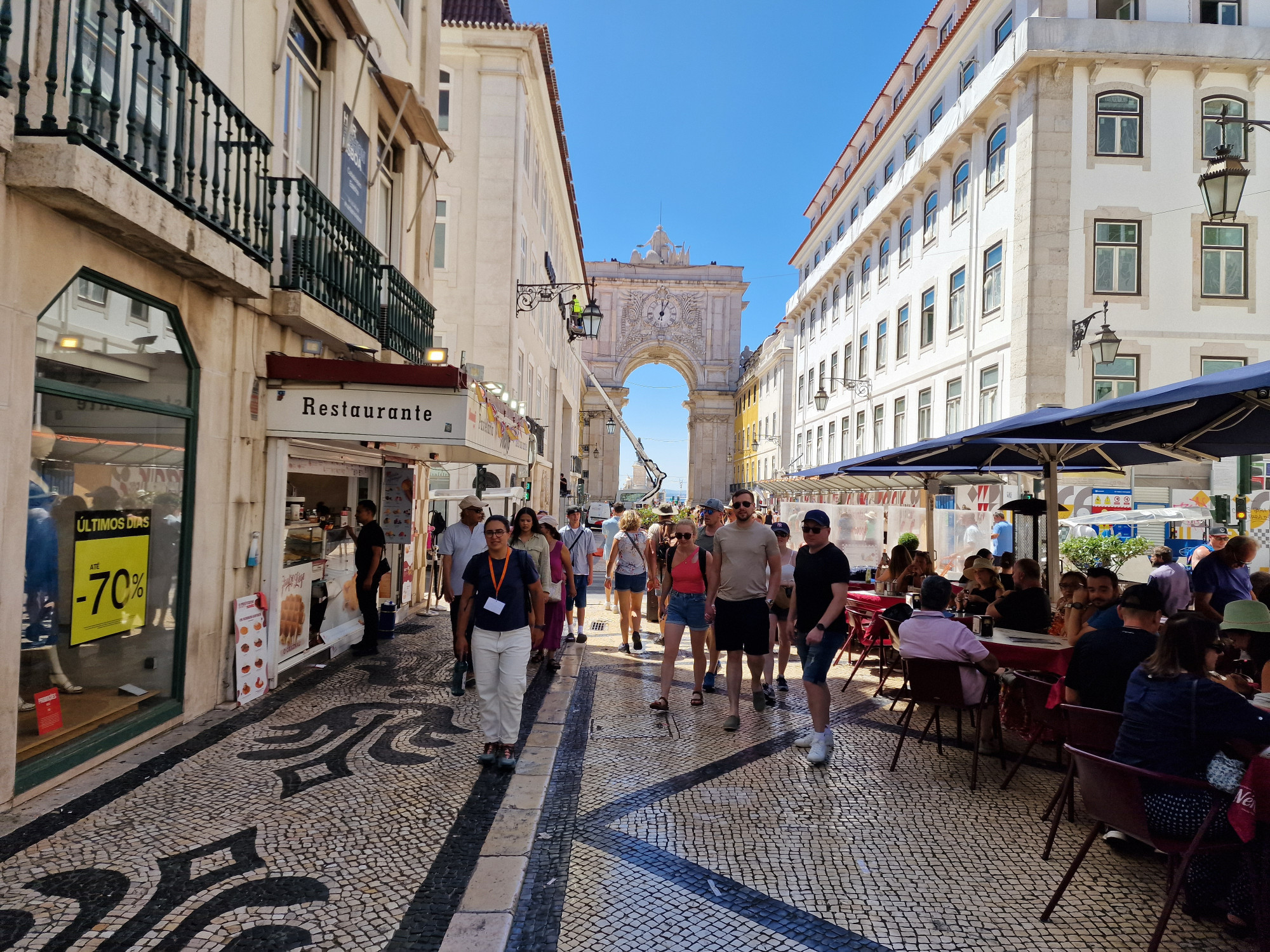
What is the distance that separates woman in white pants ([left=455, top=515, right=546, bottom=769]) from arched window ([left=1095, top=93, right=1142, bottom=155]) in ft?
61.3

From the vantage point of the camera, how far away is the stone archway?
6328 centimetres

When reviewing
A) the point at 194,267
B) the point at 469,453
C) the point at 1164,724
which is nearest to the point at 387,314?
the point at 469,453

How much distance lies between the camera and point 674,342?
214 ft

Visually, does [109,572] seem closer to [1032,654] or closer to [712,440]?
[1032,654]

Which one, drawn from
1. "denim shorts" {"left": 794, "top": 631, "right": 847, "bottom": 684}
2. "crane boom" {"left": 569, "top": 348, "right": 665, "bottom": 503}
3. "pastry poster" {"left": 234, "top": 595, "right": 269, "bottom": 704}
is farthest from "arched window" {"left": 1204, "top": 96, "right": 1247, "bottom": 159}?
"crane boom" {"left": 569, "top": 348, "right": 665, "bottom": 503}

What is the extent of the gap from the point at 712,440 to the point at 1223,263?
49.6 metres

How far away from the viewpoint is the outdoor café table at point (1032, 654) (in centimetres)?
569

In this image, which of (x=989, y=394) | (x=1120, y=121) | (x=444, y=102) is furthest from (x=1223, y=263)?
(x=444, y=102)

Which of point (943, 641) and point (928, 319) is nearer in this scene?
point (943, 641)

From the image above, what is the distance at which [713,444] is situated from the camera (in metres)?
67.1

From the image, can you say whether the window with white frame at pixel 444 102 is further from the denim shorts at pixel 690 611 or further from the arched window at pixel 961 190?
the denim shorts at pixel 690 611

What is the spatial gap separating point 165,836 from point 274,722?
2.12m

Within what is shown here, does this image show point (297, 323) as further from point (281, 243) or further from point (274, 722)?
point (274, 722)

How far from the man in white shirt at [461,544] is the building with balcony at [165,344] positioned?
2.79 feet
